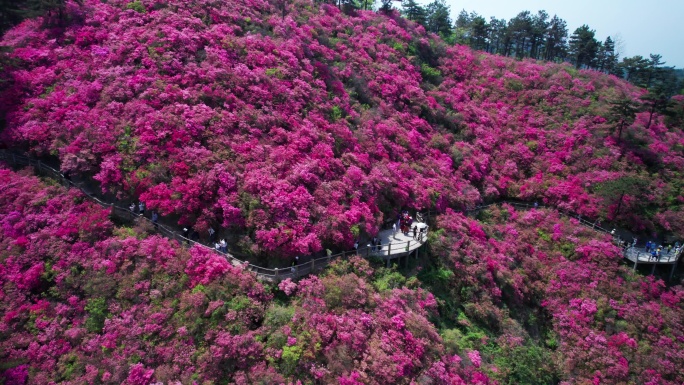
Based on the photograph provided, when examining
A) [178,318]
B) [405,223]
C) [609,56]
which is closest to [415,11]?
[609,56]

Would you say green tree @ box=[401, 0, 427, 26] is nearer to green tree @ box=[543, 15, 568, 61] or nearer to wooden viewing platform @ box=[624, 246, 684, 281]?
green tree @ box=[543, 15, 568, 61]

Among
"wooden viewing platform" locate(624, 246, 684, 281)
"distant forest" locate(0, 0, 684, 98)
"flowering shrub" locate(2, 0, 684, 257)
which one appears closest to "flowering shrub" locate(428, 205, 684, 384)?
"wooden viewing platform" locate(624, 246, 684, 281)

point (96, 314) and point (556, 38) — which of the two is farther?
point (556, 38)

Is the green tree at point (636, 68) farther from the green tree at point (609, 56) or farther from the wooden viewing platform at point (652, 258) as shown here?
the wooden viewing platform at point (652, 258)

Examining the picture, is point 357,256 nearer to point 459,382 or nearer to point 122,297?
point 459,382

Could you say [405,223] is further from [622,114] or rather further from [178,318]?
[622,114]

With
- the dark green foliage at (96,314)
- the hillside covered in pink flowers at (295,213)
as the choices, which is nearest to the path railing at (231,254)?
the hillside covered in pink flowers at (295,213)

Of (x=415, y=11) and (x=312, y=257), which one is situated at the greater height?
(x=415, y=11)
